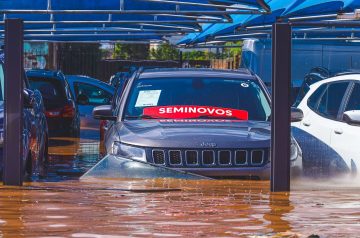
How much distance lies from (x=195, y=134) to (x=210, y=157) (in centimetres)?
27

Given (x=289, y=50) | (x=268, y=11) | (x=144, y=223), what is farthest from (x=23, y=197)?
(x=268, y=11)

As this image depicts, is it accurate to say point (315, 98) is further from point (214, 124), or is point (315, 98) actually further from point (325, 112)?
point (214, 124)

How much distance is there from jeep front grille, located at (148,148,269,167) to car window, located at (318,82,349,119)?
2.37 metres

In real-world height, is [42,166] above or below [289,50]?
below

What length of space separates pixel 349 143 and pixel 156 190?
281cm

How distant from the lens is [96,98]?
2378 cm

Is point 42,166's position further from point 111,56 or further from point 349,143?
point 111,56

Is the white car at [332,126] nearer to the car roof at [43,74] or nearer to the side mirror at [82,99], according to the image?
the car roof at [43,74]

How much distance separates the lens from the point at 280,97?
10.2 metres

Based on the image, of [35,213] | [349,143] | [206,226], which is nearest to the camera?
[206,226]

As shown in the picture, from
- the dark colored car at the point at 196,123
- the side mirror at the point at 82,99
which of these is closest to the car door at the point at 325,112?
the dark colored car at the point at 196,123

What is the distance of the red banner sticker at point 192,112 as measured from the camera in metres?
12.2

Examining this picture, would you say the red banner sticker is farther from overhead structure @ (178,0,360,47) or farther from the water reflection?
overhead structure @ (178,0,360,47)

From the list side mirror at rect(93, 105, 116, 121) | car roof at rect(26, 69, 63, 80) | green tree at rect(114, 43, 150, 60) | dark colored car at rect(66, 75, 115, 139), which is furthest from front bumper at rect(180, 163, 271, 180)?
green tree at rect(114, 43, 150, 60)
